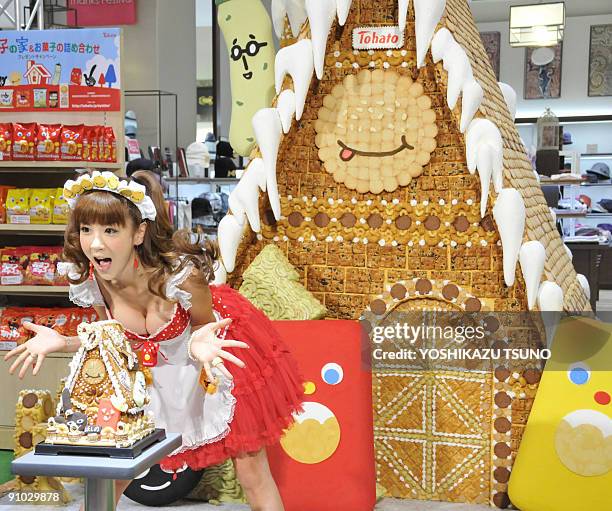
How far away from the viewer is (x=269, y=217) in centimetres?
354

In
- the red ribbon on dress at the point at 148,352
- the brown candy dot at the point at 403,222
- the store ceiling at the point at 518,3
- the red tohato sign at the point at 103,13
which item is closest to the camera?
the red ribbon on dress at the point at 148,352

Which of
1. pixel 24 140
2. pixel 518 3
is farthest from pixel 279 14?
pixel 518 3

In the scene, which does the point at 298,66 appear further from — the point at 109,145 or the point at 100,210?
the point at 100,210

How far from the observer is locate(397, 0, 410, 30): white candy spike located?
10.6 feet

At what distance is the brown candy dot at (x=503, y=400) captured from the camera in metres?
3.28

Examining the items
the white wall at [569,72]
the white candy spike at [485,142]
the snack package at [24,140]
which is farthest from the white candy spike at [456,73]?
the white wall at [569,72]

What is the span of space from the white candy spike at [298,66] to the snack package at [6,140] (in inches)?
62.2

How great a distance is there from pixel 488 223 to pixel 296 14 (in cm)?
123

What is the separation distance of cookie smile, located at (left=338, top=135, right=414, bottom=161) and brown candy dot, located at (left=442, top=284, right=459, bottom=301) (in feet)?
1.97

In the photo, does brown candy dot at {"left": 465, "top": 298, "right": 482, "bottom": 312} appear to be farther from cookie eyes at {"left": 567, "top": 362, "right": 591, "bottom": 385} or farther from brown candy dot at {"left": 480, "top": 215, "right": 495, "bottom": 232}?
cookie eyes at {"left": 567, "top": 362, "right": 591, "bottom": 385}

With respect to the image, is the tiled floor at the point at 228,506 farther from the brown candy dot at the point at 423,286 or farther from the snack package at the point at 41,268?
the snack package at the point at 41,268

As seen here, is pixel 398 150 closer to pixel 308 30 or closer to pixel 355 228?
pixel 355 228

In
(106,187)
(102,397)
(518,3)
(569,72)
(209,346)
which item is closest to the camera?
(102,397)

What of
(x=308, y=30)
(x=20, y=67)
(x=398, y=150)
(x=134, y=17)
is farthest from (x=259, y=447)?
(x=134, y=17)
